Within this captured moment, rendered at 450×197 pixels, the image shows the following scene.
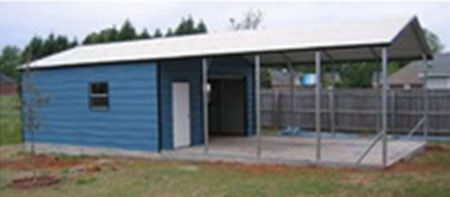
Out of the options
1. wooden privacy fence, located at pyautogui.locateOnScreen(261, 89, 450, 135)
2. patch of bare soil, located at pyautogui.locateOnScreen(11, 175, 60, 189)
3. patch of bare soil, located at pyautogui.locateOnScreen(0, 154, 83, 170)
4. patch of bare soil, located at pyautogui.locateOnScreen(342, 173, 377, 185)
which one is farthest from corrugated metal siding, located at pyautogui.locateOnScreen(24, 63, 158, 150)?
wooden privacy fence, located at pyautogui.locateOnScreen(261, 89, 450, 135)

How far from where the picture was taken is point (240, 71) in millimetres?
16641

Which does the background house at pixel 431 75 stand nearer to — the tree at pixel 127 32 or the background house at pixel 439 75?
the background house at pixel 439 75

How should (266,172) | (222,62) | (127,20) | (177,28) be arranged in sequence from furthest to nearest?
(177,28) < (127,20) < (222,62) < (266,172)

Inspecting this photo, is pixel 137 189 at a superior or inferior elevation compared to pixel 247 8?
inferior

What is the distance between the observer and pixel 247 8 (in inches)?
1452

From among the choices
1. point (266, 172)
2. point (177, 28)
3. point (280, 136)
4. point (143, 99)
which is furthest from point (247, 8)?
point (266, 172)

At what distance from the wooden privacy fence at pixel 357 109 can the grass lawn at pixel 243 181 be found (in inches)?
226

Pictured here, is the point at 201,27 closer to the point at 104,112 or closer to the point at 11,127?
the point at 11,127

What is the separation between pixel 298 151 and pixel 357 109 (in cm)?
718

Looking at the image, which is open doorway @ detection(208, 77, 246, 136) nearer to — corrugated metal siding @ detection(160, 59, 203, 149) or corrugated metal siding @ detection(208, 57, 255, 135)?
corrugated metal siding @ detection(208, 57, 255, 135)

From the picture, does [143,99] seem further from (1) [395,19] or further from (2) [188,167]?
(1) [395,19]

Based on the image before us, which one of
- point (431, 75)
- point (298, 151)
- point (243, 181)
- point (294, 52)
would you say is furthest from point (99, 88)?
point (431, 75)

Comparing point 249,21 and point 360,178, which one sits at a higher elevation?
point 249,21

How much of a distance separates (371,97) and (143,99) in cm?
914
